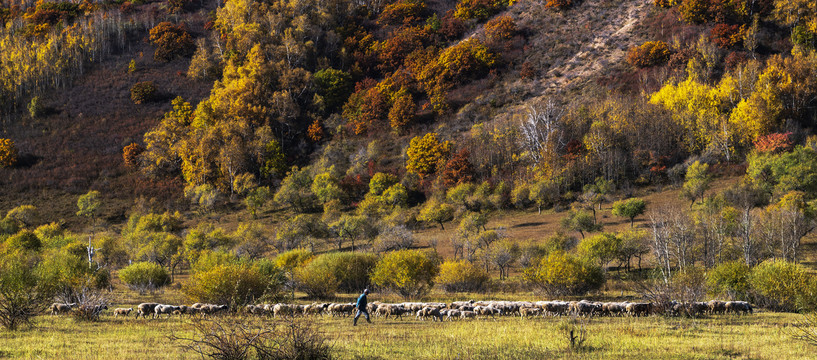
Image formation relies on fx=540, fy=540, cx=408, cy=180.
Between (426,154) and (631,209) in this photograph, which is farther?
(426,154)

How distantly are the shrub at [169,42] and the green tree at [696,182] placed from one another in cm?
11225

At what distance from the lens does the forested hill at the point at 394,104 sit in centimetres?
8175

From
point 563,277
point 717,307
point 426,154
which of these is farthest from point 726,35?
point 717,307

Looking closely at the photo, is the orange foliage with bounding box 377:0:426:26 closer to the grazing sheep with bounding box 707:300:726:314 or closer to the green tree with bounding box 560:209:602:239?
the green tree with bounding box 560:209:602:239

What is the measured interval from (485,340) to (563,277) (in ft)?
61.0

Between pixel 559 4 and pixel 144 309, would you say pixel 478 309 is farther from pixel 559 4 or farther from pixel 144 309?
pixel 559 4

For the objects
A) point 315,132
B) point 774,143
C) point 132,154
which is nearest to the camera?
point 774,143

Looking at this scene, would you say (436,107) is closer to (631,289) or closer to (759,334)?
(631,289)

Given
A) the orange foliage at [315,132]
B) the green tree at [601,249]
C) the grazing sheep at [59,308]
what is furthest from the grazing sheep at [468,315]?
the orange foliage at [315,132]

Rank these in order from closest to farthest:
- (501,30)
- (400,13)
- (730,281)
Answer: (730,281) < (501,30) < (400,13)

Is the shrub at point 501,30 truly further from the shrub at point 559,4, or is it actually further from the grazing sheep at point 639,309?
the grazing sheep at point 639,309

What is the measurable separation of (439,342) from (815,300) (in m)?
19.0

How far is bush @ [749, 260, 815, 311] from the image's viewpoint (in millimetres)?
25469

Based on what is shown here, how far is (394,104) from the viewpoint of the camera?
106 meters
